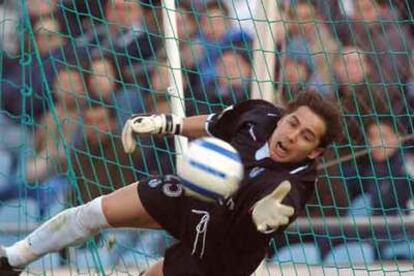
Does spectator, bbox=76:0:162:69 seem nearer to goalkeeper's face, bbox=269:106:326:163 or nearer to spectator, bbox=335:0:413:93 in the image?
spectator, bbox=335:0:413:93

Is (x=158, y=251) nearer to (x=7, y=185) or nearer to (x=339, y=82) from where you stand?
(x=7, y=185)

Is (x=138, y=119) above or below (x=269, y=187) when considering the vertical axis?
above

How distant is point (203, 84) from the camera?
241 inches

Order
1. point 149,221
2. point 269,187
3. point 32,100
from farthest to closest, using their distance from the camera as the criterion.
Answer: point 32,100, point 149,221, point 269,187

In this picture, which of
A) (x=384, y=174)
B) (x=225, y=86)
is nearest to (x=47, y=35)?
(x=225, y=86)

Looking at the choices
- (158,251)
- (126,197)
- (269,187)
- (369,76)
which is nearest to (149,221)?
(126,197)

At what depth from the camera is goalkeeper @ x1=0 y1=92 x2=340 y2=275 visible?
4.73m

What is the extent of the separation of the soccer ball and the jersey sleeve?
1.75ft

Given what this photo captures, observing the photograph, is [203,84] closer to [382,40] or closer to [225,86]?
[225,86]

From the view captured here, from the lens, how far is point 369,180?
6.17 m

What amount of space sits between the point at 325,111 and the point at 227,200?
51 cm

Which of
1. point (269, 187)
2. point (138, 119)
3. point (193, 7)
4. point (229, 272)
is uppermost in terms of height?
point (193, 7)

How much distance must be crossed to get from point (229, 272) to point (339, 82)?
1.62 meters

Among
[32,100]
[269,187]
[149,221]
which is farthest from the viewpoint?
[32,100]
